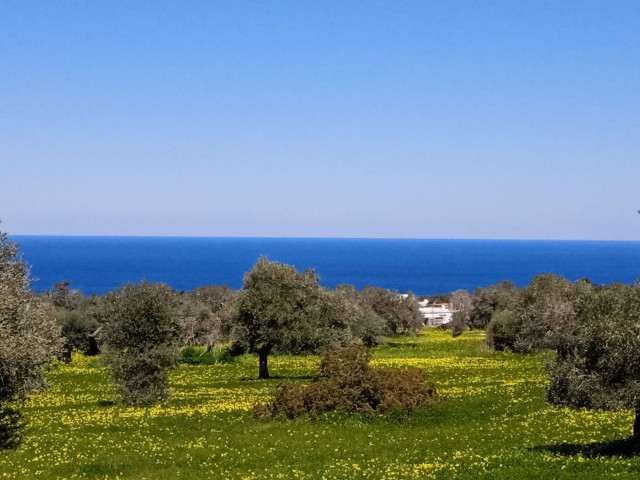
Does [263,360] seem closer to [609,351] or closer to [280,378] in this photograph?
[280,378]

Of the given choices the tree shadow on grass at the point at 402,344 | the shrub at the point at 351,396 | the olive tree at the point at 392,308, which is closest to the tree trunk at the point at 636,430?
the shrub at the point at 351,396

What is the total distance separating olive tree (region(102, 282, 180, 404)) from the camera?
45.1 metres

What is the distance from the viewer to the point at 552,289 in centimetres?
6838

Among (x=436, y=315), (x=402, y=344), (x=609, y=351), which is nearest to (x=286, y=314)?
(x=609, y=351)

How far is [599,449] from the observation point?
26.2 metres

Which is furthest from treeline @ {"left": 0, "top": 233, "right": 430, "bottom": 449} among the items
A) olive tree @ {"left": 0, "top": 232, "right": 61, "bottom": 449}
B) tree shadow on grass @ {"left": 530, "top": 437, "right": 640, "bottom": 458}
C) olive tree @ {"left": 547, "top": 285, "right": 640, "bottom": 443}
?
tree shadow on grass @ {"left": 530, "top": 437, "right": 640, "bottom": 458}

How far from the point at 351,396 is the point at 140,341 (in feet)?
48.6

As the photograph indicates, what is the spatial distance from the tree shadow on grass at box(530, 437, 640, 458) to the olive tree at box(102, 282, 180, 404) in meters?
25.8

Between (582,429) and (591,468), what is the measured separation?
29.4 feet

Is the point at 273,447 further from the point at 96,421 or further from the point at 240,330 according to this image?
the point at 240,330

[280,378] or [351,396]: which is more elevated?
[351,396]

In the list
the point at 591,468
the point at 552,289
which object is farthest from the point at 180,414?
the point at 552,289

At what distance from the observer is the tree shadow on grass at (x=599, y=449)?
25.4 m

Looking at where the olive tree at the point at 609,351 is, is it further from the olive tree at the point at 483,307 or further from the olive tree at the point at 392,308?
the olive tree at the point at 483,307
